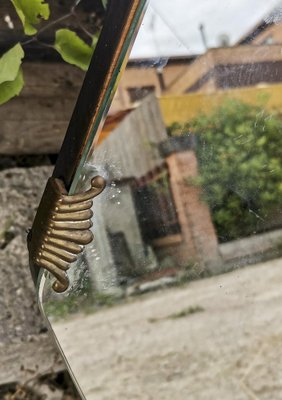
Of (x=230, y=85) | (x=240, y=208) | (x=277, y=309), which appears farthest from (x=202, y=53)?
(x=277, y=309)

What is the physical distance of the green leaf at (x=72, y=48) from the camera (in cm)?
95

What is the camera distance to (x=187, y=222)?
736mm

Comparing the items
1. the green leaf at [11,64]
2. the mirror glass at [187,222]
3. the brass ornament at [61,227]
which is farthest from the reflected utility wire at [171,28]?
the green leaf at [11,64]

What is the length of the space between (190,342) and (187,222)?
0.13m

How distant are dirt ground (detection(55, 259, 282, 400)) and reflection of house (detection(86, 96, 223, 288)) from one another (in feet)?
0.13

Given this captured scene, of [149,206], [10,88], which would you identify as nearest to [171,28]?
[149,206]

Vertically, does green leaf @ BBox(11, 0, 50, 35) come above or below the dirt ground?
above

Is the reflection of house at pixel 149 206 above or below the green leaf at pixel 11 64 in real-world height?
Answer: below

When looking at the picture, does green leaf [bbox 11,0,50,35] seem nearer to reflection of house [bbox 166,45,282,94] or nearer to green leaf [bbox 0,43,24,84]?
green leaf [bbox 0,43,24,84]

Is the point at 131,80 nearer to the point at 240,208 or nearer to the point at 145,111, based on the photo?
the point at 145,111

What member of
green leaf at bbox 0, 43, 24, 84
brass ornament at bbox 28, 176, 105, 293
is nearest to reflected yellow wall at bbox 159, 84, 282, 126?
brass ornament at bbox 28, 176, 105, 293

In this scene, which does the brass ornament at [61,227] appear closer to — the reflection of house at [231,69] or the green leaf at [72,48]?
the reflection of house at [231,69]

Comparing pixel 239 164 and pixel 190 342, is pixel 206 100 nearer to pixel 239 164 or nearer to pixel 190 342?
pixel 239 164

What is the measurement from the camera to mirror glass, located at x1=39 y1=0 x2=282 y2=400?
68 cm
